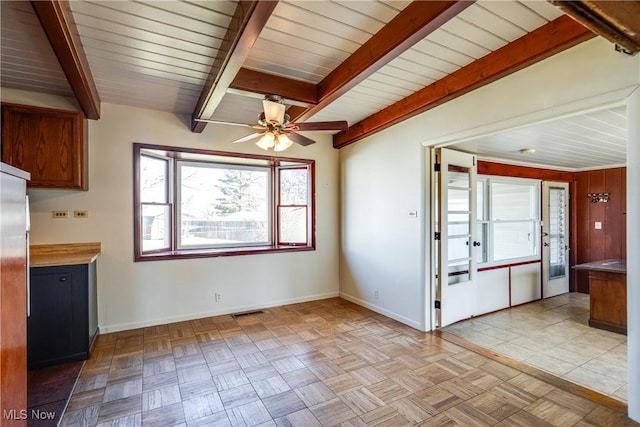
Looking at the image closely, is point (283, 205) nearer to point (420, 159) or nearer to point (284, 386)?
point (420, 159)

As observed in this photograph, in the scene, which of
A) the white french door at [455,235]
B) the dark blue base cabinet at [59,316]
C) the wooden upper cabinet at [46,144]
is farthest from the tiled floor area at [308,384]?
the wooden upper cabinet at [46,144]

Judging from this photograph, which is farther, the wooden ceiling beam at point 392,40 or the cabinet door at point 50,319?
the cabinet door at point 50,319

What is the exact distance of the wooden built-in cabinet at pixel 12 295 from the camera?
3.86 feet

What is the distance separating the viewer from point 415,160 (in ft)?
11.8

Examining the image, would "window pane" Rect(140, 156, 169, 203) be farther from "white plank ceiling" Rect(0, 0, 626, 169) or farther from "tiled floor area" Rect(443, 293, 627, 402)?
"tiled floor area" Rect(443, 293, 627, 402)

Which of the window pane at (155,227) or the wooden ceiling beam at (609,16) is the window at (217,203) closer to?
the window pane at (155,227)

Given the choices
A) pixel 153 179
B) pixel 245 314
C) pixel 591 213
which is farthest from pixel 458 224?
pixel 153 179

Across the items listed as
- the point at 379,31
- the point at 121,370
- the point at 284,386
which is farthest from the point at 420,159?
the point at 121,370

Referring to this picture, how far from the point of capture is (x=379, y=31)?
222cm

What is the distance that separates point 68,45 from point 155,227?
2.42 metres

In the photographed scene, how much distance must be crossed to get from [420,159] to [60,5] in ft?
10.7

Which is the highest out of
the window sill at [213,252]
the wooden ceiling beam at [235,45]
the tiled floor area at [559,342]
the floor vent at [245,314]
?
the wooden ceiling beam at [235,45]

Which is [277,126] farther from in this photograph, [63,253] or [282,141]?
[63,253]

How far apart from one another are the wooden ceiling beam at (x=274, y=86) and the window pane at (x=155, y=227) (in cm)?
215
